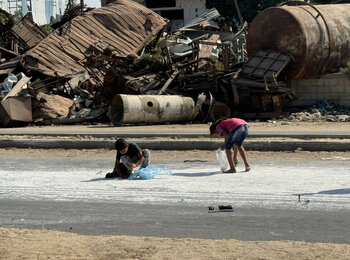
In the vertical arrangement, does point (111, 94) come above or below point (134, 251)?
below

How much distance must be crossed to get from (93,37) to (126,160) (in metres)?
20.9

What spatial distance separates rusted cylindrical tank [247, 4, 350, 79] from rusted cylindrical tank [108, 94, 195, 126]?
398 cm

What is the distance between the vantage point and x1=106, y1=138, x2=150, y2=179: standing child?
11.7 metres

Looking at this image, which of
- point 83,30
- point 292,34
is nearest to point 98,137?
point 292,34

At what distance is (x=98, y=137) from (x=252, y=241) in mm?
11891

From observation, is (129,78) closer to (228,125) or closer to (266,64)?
(266,64)

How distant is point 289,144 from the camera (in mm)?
15789

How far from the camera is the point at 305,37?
81.3 ft

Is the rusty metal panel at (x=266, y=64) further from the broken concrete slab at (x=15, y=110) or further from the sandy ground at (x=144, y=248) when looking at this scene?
the sandy ground at (x=144, y=248)

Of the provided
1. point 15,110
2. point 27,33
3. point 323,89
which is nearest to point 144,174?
point 15,110

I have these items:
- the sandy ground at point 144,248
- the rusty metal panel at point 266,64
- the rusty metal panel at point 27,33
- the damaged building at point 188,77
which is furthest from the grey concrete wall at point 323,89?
the sandy ground at point 144,248

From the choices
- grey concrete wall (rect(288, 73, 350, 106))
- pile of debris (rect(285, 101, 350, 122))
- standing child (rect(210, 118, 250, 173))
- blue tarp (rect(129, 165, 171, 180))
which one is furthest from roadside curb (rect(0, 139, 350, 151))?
grey concrete wall (rect(288, 73, 350, 106))

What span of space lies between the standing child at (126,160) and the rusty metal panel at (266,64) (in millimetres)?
12891

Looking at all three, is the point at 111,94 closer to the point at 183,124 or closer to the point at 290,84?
the point at 183,124
